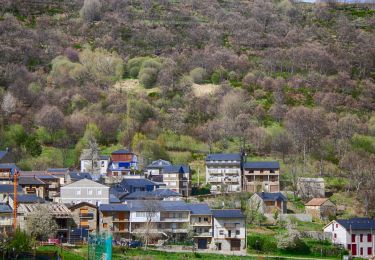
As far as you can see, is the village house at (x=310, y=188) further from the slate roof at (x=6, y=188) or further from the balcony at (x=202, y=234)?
the slate roof at (x=6, y=188)

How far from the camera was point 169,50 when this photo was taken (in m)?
118

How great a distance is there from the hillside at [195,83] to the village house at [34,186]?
936cm

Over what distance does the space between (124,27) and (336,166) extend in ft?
229

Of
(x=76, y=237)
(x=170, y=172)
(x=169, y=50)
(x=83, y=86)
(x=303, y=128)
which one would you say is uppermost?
(x=169, y=50)

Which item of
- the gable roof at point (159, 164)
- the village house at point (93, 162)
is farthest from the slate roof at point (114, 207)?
the village house at point (93, 162)

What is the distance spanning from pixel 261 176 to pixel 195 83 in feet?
134

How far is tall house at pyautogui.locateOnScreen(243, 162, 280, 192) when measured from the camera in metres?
59.4

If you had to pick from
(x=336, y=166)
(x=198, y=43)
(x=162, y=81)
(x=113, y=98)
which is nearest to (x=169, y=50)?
(x=198, y=43)

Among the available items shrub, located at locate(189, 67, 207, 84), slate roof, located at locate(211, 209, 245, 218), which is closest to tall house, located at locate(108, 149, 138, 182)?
slate roof, located at locate(211, 209, 245, 218)

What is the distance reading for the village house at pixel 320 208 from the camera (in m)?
51.3

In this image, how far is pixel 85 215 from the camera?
45594 millimetres

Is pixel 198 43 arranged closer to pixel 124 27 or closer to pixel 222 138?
pixel 124 27

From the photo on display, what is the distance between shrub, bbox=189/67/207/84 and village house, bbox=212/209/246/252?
181 ft

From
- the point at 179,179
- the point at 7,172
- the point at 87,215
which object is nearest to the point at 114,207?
the point at 87,215
